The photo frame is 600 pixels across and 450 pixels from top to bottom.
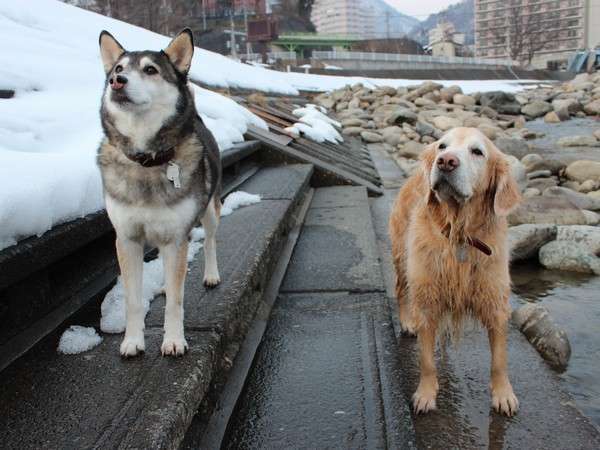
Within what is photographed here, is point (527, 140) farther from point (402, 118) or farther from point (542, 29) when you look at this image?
point (542, 29)

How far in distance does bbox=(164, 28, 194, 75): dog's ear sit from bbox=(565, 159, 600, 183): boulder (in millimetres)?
9034

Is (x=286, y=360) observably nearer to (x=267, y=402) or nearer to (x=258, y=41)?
(x=267, y=402)

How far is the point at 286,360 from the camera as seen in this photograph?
9.61 ft

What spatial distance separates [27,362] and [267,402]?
3.49 feet

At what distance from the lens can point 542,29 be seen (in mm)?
92625

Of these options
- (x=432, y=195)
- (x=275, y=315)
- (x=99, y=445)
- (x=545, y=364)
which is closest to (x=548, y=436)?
(x=545, y=364)

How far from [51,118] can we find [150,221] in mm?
2104

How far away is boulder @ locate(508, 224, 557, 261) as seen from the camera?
5758 mm

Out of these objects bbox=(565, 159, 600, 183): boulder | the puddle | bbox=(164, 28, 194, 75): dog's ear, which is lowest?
the puddle

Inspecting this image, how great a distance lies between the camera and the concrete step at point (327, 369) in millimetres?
2309

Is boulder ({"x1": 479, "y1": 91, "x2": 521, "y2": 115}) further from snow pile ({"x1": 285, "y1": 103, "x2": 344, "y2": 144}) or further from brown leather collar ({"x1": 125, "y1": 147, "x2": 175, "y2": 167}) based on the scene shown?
brown leather collar ({"x1": 125, "y1": 147, "x2": 175, "y2": 167})

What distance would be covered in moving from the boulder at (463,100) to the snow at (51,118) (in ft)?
50.7

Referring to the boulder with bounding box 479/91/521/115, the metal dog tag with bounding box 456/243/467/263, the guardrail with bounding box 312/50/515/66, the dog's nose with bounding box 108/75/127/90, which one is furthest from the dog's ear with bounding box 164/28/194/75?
the guardrail with bounding box 312/50/515/66

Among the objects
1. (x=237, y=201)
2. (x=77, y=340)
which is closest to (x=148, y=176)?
(x=77, y=340)
